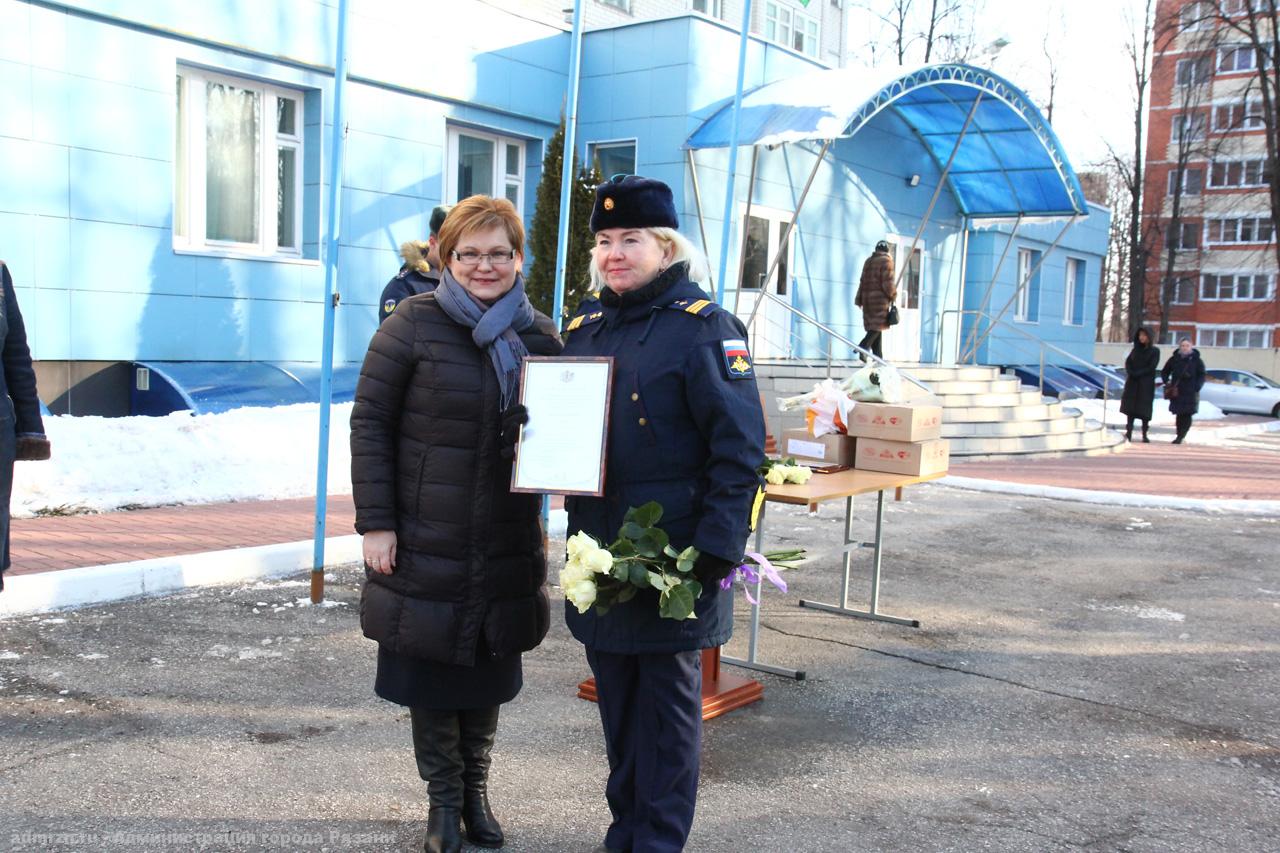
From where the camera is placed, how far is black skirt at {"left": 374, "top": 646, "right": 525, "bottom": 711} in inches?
122

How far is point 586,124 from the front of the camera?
16266 mm

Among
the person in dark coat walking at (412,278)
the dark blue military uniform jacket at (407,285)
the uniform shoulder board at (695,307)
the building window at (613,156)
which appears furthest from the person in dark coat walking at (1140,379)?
the uniform shoulder board at (695,307)

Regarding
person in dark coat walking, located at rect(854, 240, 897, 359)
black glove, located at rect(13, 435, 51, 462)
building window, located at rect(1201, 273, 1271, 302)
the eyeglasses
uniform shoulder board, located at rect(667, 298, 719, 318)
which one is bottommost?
black glove, located at rect(13, 435, 51, 462)

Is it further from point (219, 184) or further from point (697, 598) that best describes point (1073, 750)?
point (219, 184)

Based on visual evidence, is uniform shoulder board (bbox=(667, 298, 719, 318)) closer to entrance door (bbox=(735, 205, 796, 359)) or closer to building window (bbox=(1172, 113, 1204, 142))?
entrance door (bbox=(735, 205, 796, 359))

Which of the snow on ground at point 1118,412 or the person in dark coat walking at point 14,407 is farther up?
the person in dark coat walking at point 14,407

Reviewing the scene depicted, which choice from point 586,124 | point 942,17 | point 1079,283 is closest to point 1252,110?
point 942,17

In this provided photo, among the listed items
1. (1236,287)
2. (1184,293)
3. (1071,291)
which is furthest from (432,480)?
(1184,293)

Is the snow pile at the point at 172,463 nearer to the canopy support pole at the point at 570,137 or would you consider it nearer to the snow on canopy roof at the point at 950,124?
the canopy support pole at the point at 570,137

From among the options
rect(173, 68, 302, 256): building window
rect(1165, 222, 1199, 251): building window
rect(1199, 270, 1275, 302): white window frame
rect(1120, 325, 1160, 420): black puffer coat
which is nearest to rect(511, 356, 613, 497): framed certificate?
rect(173, 68, 302, 256): building window

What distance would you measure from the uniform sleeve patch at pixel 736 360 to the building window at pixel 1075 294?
90.3 feet

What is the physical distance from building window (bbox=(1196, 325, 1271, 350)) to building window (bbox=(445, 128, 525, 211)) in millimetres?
46828

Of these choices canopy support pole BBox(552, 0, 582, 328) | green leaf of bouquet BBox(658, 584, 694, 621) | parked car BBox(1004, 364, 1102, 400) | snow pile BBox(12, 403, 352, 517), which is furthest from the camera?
parked car BBox(1004, 364, 1102, 400)

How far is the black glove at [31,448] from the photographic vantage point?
164 inches
